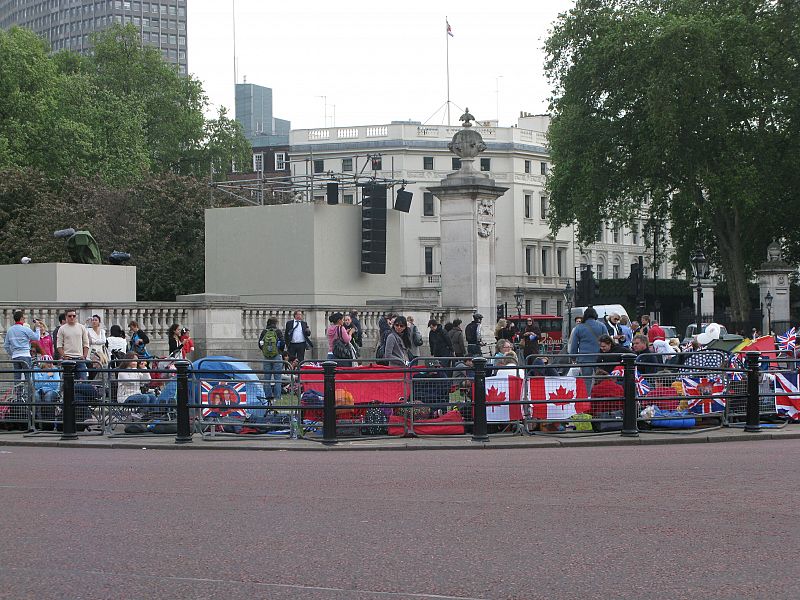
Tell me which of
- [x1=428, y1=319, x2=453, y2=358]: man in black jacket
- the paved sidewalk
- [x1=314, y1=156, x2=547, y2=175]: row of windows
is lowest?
the paved sidewalk

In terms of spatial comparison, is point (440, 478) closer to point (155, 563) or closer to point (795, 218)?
point (155, 563)

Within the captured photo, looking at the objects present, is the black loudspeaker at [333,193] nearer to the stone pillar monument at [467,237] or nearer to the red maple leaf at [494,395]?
the stone pillar monument at [467,237]

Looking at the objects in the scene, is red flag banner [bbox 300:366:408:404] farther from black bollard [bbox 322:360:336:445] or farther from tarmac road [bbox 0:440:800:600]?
tarmac road [bbox 0:440:800:600]

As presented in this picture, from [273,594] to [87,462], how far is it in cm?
837

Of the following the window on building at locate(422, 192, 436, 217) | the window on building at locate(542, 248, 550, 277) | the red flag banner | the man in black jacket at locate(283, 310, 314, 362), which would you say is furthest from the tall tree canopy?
the window on building at locate(542, 248, 550, 277)

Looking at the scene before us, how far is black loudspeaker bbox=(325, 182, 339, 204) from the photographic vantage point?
124ft

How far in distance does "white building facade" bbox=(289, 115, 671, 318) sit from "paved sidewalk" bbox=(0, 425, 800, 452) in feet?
271

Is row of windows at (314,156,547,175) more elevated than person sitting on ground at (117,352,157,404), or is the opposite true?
row of windows at (314,156,547,175)

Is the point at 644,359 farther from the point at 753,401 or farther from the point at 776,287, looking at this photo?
the point at 776,287

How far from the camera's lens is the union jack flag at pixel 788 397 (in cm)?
1955

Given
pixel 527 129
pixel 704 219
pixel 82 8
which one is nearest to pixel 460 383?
pixel 704 219

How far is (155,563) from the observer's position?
26.8 feet

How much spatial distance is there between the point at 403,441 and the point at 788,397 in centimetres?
605

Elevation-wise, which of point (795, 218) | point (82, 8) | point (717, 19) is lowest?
point (795, 218)
